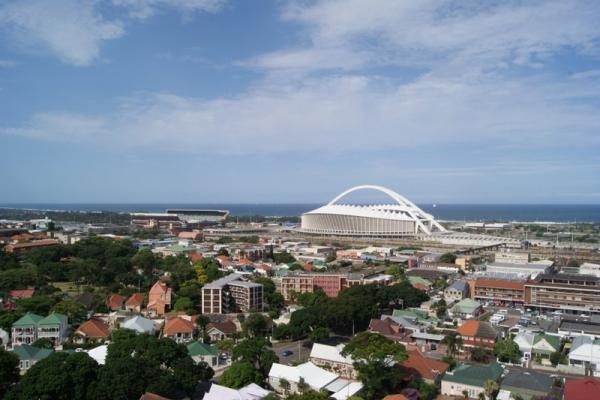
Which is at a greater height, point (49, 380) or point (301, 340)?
point (49, 380)

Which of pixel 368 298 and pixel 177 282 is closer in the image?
pixel 368 298

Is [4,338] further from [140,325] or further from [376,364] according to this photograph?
[376,364]

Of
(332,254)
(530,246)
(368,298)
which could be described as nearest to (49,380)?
(368,298)

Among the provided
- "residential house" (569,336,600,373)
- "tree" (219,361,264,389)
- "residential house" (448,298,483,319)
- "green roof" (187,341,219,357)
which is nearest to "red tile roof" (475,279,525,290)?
"residential house" (448,298,483,319)

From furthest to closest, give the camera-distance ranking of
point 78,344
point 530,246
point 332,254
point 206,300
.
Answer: point 530,246 < point 332,254 < point 206,300 < point 78,344

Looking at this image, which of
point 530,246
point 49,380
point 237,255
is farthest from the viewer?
point 530,246

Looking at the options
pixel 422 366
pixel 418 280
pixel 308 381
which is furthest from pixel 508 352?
pixel 418 280

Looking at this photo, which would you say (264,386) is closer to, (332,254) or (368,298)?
(368,298)
